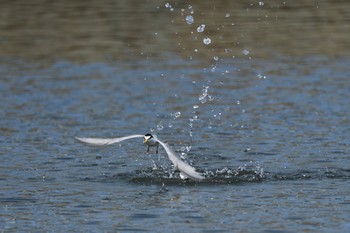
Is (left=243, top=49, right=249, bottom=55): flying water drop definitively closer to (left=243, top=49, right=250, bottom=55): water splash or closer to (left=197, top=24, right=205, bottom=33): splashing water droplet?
(left=243, top=49, right=250, bottom=55): water splash

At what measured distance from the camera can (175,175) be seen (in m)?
15.9

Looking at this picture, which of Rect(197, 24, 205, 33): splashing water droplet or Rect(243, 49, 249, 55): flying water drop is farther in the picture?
Rect(197, 24, 205, 33): splashing water droplet

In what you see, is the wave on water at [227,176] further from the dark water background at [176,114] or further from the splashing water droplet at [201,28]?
the splashing water droplet at [201,28]

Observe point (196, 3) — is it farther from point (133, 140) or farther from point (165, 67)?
point (133, 140)

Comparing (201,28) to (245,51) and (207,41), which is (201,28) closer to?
(207,41)

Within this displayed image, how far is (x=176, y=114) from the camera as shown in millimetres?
21219

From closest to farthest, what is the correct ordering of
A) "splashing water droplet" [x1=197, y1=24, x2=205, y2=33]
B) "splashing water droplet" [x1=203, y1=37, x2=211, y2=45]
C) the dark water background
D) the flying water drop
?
the dark water background → the flying water drop → "splashing water droplet" [x1=203, y1=37, x2=211, y2=45] → "splashing water droplet" [x1=197, y1=24, x2=205, y2=33]

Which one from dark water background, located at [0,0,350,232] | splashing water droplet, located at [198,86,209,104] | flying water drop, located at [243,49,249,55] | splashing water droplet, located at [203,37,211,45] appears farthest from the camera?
splashing water droplet, located at [203,37,211,45]

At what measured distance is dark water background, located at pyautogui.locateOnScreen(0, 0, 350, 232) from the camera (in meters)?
14.0

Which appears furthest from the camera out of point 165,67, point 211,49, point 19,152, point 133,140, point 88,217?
point 211,49

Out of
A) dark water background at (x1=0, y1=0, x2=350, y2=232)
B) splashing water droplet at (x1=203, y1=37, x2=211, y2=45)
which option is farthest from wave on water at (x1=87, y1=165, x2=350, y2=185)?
splashing water droplet at (x1=203, y1=37, x2=211, y2=45)

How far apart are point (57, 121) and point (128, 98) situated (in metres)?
2.47

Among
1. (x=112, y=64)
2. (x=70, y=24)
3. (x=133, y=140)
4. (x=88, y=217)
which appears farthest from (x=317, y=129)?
(x=70, y=24)

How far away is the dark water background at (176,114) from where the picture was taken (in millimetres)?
13953
